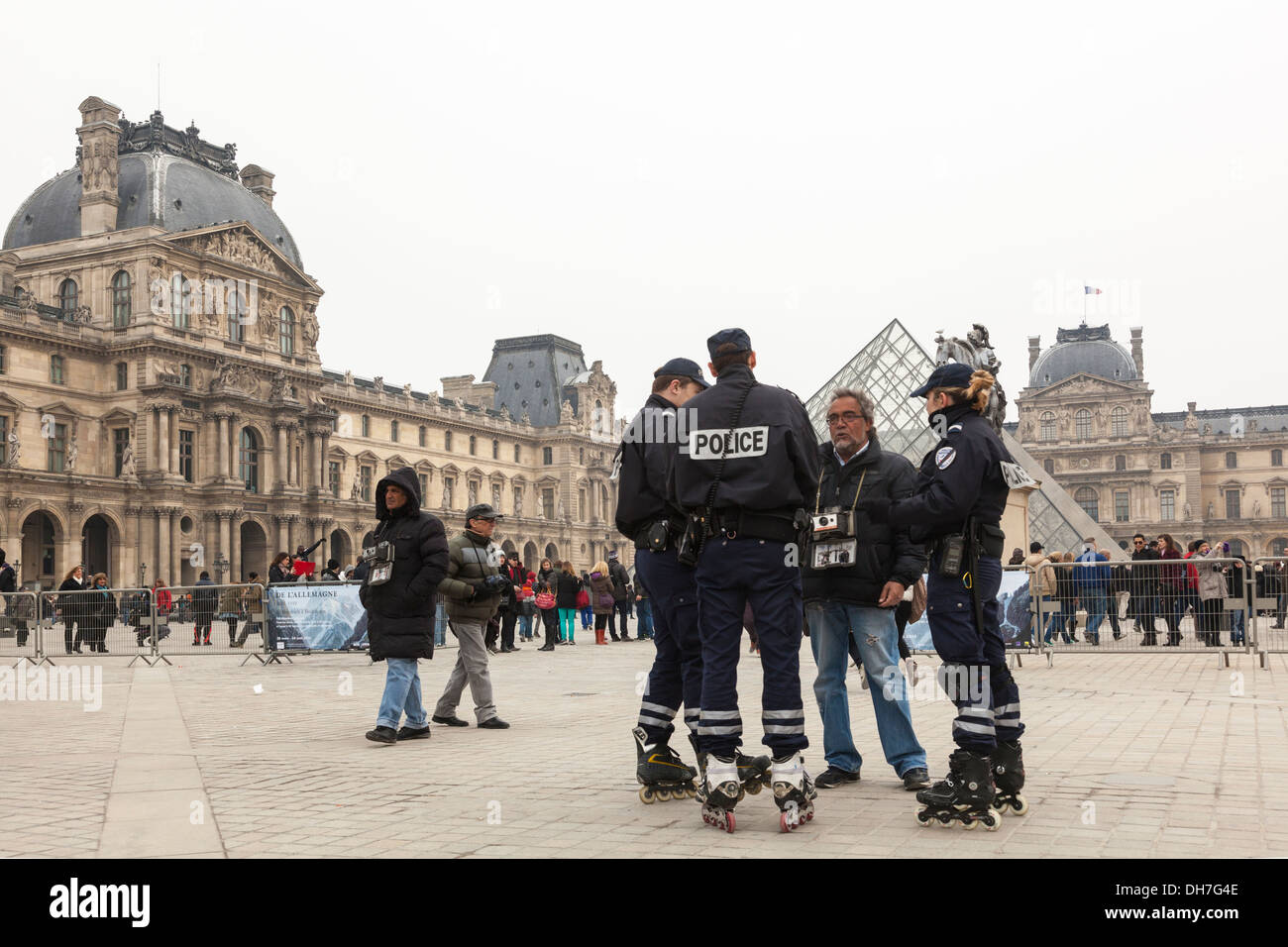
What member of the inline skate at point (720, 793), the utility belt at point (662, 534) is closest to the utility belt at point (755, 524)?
the utility belt at point (662, 534)

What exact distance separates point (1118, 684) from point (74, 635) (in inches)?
580

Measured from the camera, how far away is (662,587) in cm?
603

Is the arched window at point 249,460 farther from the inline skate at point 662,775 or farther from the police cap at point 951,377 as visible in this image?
the police cap at point 951,377

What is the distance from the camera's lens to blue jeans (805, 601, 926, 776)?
246 inches

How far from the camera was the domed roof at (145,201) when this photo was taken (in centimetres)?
5384

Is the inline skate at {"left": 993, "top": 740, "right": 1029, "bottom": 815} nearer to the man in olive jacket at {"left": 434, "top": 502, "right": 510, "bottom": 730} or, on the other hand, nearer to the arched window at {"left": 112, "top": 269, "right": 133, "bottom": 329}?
the man in olive jacket at {"left": 434, "top": 502, "right": 510, "bottom": 730}

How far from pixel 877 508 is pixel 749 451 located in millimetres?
994

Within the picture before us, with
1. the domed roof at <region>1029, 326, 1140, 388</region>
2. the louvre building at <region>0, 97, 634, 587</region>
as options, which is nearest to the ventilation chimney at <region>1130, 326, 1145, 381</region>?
the domed roof at <region>1029, 326, 1140, 388</region>

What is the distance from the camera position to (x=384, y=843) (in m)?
4.88

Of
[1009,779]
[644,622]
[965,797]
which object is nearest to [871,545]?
[1009,779]

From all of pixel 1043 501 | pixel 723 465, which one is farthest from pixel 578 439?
pixel 723 465

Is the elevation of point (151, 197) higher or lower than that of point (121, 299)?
higher

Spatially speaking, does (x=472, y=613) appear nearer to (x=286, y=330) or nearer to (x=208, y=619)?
(x=208, y=619)
